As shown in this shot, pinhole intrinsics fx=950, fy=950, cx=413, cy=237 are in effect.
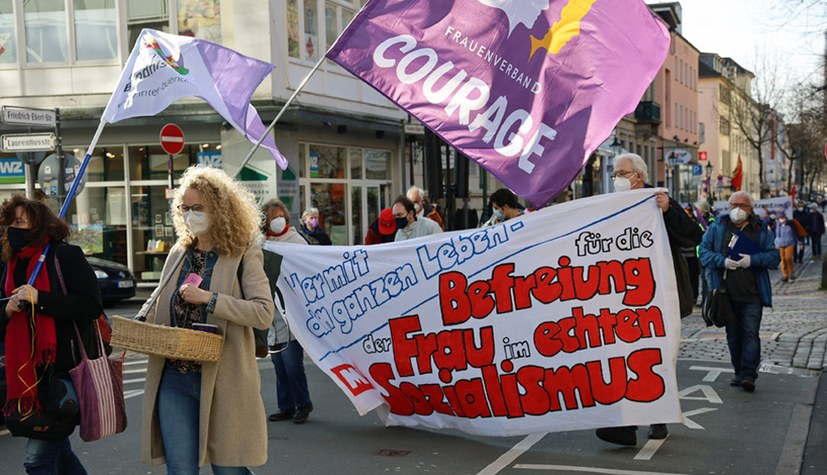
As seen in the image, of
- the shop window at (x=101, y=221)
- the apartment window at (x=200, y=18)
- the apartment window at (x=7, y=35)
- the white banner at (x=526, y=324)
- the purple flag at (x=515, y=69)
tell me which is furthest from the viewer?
the apartment window at (x=7, y=35)

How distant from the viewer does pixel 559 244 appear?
250 inches

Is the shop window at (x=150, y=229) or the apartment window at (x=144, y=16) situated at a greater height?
the apartment window at (x=144, y=16)

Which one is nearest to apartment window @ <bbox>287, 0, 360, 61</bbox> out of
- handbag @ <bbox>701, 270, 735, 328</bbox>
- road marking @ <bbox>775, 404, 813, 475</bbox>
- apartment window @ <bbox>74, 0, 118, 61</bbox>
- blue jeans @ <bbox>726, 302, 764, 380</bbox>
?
apartment window @ <bbox>74, 0, 118, 61</bbox>

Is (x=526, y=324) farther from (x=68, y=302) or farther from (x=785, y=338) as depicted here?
(x=785, y=338)

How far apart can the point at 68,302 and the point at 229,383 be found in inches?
40.2

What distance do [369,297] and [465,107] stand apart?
166cm

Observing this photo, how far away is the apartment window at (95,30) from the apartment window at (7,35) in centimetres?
161

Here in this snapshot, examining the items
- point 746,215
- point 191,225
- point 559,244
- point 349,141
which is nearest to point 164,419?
point 191,225

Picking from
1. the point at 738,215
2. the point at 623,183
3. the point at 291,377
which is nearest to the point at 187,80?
the point at 291,377

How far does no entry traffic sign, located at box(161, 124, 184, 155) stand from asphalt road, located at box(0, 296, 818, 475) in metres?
10.5

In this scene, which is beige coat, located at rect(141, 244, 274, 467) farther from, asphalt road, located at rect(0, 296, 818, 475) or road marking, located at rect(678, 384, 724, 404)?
road marking, located at rect(678, 384, 724, 404)

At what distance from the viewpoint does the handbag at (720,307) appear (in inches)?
336

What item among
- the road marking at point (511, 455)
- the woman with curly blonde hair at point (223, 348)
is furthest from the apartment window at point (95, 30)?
the woman with curly blonde hair at point (223, 348)

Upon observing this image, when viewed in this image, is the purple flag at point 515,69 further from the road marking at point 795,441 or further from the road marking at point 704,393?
the road marking at point 704,393
